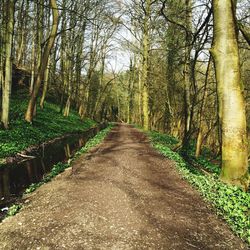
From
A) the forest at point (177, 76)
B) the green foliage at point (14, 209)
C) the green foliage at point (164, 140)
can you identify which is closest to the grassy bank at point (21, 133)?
the forest at point (177, 76)

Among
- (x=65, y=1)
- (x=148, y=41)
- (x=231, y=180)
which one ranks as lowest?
(x=231, y=180)

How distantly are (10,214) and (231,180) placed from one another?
5073 millimetres

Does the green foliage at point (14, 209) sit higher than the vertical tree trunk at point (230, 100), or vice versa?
the vertical tree trunk at point (230, 100)

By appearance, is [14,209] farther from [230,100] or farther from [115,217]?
[230,100]

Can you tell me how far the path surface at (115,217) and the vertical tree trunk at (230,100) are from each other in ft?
3.96

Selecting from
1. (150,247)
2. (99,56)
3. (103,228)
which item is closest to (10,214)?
(103,228)

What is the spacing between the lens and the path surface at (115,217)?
4090mm

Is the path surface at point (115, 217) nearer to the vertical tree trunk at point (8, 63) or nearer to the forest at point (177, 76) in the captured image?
the forest at point (177, 76)

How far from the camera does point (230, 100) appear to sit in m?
6.44

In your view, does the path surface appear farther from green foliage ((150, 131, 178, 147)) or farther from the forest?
green foliage ((150, 131, 178, 147))

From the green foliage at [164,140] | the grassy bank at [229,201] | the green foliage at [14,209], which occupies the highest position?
the green foliage at [164,140]

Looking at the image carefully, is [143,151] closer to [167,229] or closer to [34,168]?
[34,168]

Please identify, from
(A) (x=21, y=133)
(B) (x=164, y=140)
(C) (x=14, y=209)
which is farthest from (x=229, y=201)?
(A) (x=21, y=133)

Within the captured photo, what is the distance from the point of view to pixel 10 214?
5.04 meters
